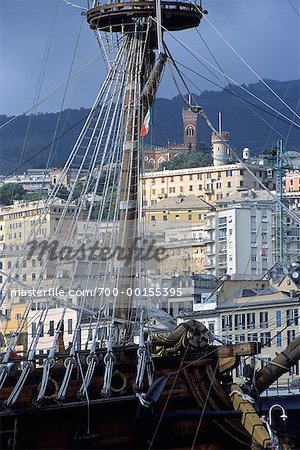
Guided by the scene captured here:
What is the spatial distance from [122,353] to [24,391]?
2589 millimetres

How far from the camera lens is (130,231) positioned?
1516 inches

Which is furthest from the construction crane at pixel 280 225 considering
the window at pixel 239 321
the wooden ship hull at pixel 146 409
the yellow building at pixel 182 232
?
the wooden ship hull at pixel 146 409

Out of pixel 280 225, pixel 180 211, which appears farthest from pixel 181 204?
pixel 280 225

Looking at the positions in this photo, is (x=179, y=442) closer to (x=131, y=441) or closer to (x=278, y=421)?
(x=131, y=441)

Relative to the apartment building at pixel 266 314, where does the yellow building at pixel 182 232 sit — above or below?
above

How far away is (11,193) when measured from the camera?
13238 cm

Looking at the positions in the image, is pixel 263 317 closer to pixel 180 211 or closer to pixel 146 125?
pixel 146 125

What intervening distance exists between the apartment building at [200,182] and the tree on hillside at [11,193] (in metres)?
11.1

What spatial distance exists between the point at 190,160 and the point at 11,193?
4384 centimetres

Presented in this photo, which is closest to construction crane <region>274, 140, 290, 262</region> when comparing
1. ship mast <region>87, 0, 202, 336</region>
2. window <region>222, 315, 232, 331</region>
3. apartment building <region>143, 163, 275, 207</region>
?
window <region>222, 315, 232, 331</region>

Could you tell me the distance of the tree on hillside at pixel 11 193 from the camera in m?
133

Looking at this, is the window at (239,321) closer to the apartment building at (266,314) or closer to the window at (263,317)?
the apartment building at (266,314)

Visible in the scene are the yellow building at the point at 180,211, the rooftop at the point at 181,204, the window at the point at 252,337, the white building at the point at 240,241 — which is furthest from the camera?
the rooftop at the point at 181,204

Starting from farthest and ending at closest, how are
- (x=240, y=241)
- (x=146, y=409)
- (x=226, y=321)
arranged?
(x=240, y=241) < (x=226, y=321) < (x=146, y=409)
